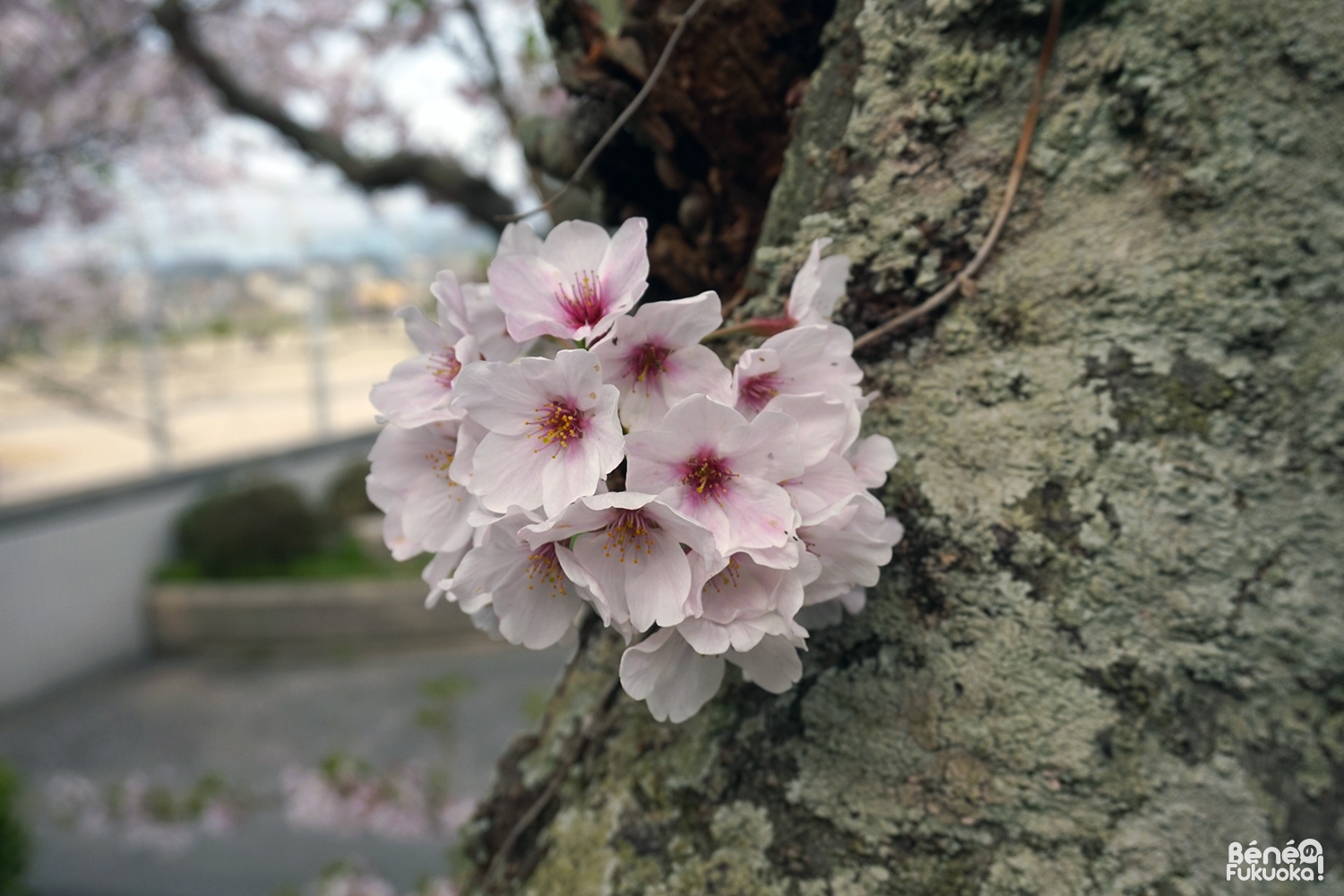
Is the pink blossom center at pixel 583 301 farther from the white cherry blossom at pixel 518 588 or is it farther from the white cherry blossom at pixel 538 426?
the white cherry blossom at pixel 518 588

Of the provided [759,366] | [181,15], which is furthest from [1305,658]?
[181,15]

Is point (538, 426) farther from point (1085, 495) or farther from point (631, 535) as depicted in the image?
point (1085, 495)

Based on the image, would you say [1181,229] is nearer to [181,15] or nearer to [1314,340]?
[1314,340]

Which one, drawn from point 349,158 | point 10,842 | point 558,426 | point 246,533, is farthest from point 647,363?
point 246,533

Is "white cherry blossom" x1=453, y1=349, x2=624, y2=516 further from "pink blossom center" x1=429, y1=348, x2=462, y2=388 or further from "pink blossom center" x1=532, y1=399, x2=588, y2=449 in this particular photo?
"pink blossom center" x1=429, y1=348, x2=462, y2=388

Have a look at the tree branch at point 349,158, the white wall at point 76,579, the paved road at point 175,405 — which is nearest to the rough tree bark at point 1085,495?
the tree branch at point 349,158

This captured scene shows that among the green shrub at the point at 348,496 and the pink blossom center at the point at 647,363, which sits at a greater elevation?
the pink blossom center at the point at 647,363
